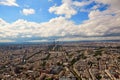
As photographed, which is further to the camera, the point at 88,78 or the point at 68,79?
the point at 88,78

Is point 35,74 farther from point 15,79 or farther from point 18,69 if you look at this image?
point 18,69

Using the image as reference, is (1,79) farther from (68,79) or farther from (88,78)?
(88,78)

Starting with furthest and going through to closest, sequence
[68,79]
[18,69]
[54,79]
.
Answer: [18,69], [54,79], [68,79]

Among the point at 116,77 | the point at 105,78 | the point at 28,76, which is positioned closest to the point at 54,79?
the point at 28,76

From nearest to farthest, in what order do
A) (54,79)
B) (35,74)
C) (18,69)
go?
(54,79) < (35,74) < (18,69)

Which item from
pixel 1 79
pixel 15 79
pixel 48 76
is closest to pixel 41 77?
pixel 48 76

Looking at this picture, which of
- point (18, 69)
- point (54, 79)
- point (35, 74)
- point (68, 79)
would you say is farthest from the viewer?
point (18, 69)

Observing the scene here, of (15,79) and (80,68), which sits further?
(80,68)

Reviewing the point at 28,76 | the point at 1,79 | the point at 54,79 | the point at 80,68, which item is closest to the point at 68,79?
the point at 54,79
